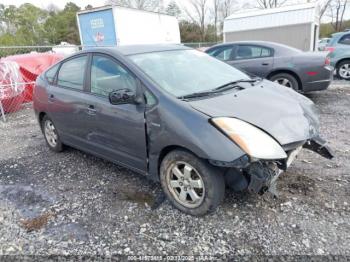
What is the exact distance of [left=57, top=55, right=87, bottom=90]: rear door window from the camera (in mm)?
3821

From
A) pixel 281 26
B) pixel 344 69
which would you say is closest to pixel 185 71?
pixel 344 69

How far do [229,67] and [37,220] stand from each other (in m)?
2.78

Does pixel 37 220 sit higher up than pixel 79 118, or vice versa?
pixel 79 118

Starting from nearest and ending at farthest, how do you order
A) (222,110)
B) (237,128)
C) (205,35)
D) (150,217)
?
(237,128), (222,110), (150,217), (205,35)

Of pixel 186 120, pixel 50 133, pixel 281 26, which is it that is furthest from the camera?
pixel 281 26

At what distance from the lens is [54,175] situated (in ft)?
13.3

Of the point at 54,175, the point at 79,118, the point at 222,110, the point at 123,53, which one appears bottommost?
the point at 54,175

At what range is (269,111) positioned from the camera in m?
2.84

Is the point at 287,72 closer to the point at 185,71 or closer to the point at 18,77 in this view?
the point at 185,71

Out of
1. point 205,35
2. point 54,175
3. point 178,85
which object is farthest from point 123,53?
point 205,35

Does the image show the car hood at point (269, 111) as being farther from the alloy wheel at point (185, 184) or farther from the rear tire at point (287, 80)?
the rear tire at point (287, 80)

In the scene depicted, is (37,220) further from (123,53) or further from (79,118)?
(123,53)

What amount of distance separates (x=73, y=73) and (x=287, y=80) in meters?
4.70

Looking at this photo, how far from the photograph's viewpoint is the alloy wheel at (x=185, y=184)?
110 inches
